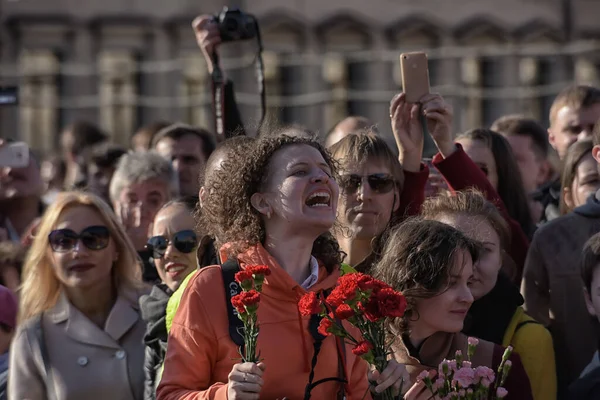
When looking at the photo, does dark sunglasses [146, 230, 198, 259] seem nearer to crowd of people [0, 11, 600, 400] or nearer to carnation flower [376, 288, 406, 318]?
crowd of people [0, 11, 600, 400]

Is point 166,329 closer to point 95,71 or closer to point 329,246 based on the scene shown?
point 329,246

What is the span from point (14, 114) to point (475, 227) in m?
20.5

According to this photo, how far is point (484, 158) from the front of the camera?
6.66m

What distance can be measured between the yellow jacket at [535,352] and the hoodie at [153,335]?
1392 mm

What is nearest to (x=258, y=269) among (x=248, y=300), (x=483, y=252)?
(x=248, y=300)

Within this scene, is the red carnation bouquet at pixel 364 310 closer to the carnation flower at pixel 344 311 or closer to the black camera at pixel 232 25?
the carnation flower at pixel 344 311

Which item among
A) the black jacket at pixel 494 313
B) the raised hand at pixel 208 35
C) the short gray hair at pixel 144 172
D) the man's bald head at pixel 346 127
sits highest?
the raised hand at pixel 208 35

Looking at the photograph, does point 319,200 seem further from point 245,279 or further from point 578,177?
point 578,177

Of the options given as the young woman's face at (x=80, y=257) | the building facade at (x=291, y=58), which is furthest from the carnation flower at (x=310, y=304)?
the building facade at (x=291, y=58)

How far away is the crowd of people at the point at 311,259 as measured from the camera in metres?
4.63

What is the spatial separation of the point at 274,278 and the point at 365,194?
52.1 inches

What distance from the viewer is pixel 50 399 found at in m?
5.96

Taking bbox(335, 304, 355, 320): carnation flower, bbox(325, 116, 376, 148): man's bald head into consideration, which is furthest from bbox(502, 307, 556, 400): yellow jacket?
bbox(325, 116, 376, 148): man's bald head

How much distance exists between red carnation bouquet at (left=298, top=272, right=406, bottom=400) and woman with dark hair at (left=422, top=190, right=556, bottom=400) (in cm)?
112
